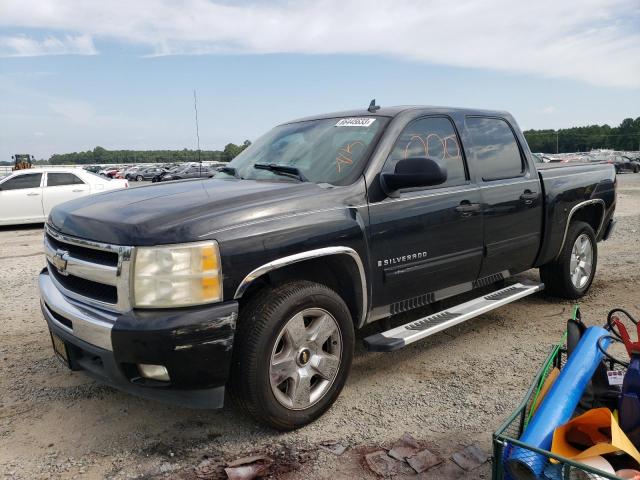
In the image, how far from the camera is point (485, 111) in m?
4.53

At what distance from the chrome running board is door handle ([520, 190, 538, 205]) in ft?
2.40

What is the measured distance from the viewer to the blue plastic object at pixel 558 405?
1904 mm

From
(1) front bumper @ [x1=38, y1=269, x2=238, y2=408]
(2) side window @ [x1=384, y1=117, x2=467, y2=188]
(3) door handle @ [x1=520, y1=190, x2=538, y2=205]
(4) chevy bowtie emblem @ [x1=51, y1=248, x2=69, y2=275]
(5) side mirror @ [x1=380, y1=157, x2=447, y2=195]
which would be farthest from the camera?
(3) door handle @ [x1=520, y1=190, x2=538, y2=205]


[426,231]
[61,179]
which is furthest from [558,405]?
[61,179]

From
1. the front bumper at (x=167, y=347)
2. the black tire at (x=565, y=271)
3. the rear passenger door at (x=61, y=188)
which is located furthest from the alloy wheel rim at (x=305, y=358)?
the rear passenger door at (x=61, y=188)

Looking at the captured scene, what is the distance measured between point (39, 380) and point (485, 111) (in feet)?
13.4

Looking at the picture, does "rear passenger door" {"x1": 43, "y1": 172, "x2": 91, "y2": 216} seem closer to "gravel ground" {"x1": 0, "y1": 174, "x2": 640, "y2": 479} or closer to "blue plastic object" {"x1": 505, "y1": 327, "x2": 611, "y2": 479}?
"gravel ground" {"x1": 0, "y1": 174, "x2": 640, "y2": 479}

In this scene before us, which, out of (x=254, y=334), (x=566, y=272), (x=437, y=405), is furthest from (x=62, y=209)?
(x=566, y=272)

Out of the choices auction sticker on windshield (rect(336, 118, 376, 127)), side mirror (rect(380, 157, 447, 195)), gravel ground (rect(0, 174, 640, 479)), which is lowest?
gravel ground (rect(0, 174, 640, 479))

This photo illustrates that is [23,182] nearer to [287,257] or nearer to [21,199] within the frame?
[21,199]

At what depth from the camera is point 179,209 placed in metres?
2.74

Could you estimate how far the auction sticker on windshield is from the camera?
146 inches

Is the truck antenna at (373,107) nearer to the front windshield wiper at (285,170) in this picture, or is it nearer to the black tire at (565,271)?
the front windshield wiper at (285,170)

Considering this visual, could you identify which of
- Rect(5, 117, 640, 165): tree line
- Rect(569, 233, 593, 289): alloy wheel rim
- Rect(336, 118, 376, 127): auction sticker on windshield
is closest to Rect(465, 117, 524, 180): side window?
Rect(336, 118, 376, 127): auction sticker on windshield
